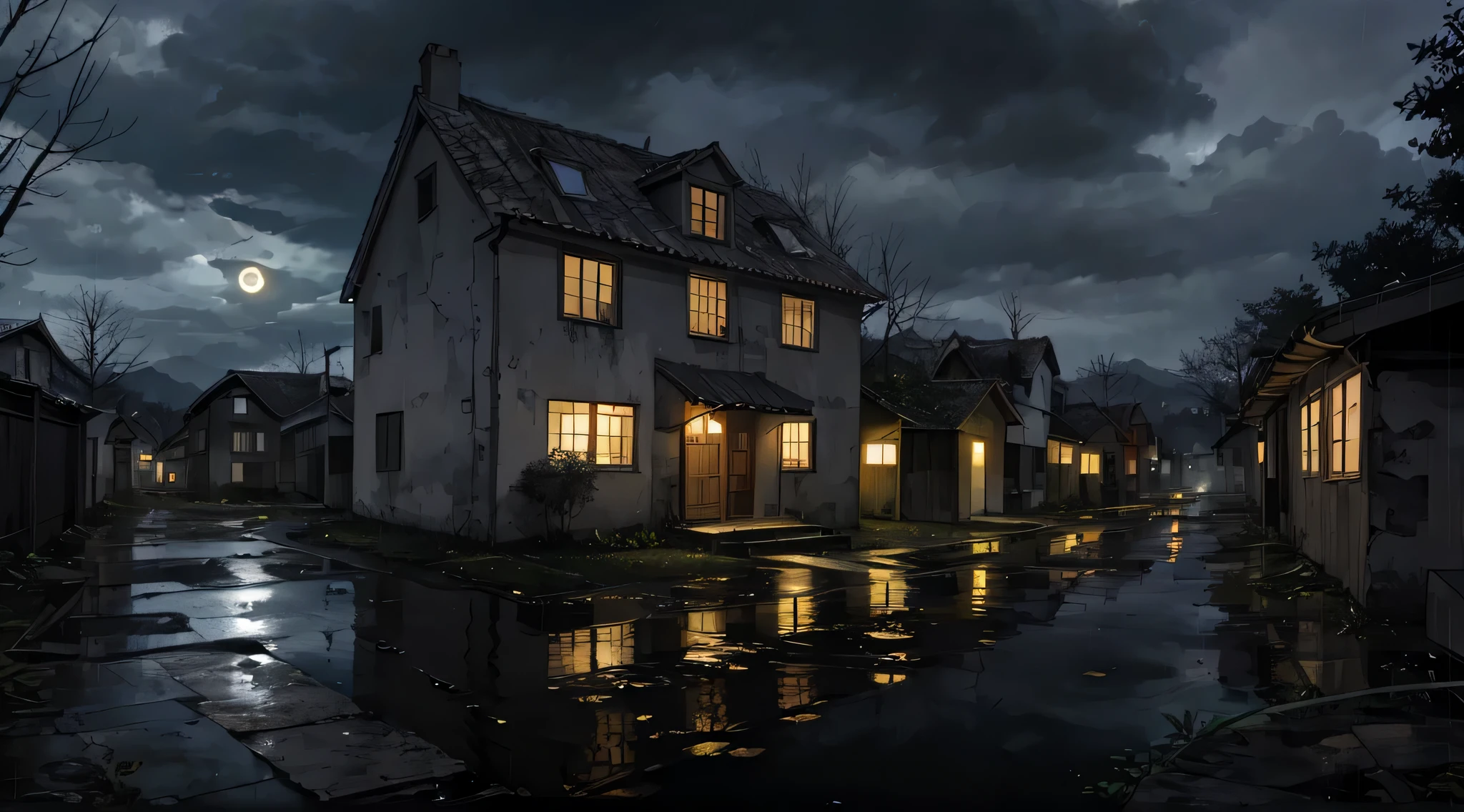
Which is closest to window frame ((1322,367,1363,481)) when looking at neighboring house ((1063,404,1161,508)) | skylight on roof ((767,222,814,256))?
skylight on roof ((767,222,814,256))

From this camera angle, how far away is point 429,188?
62.2ft

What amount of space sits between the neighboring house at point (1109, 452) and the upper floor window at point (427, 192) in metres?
35.4

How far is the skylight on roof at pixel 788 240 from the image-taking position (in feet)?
74.5

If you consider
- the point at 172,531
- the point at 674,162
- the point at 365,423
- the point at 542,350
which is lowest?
the point at 172,531

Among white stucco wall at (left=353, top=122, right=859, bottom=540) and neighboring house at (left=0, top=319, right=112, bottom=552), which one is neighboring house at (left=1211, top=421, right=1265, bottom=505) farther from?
neighboring house at (left=0, top=319, right=112, bottom=552)

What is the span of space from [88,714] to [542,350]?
1128 cm

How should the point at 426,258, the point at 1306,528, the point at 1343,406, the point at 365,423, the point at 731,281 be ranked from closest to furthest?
the point at 1343,406, the point at 1306,528, the point at 426,258, the point at 731,281, the point at 365,423

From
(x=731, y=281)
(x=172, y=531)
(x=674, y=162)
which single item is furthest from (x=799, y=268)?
(x=172, y=531)

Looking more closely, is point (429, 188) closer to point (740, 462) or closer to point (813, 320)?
point (740, 462)

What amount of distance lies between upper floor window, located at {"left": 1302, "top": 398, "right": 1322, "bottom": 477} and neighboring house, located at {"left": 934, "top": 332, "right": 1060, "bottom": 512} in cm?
1836

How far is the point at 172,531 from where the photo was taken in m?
21.8

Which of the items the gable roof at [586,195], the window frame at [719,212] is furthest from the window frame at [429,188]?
the window frame at [719,212]

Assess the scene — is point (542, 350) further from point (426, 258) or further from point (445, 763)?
point (445, 763)

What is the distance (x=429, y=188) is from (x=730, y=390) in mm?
7921
